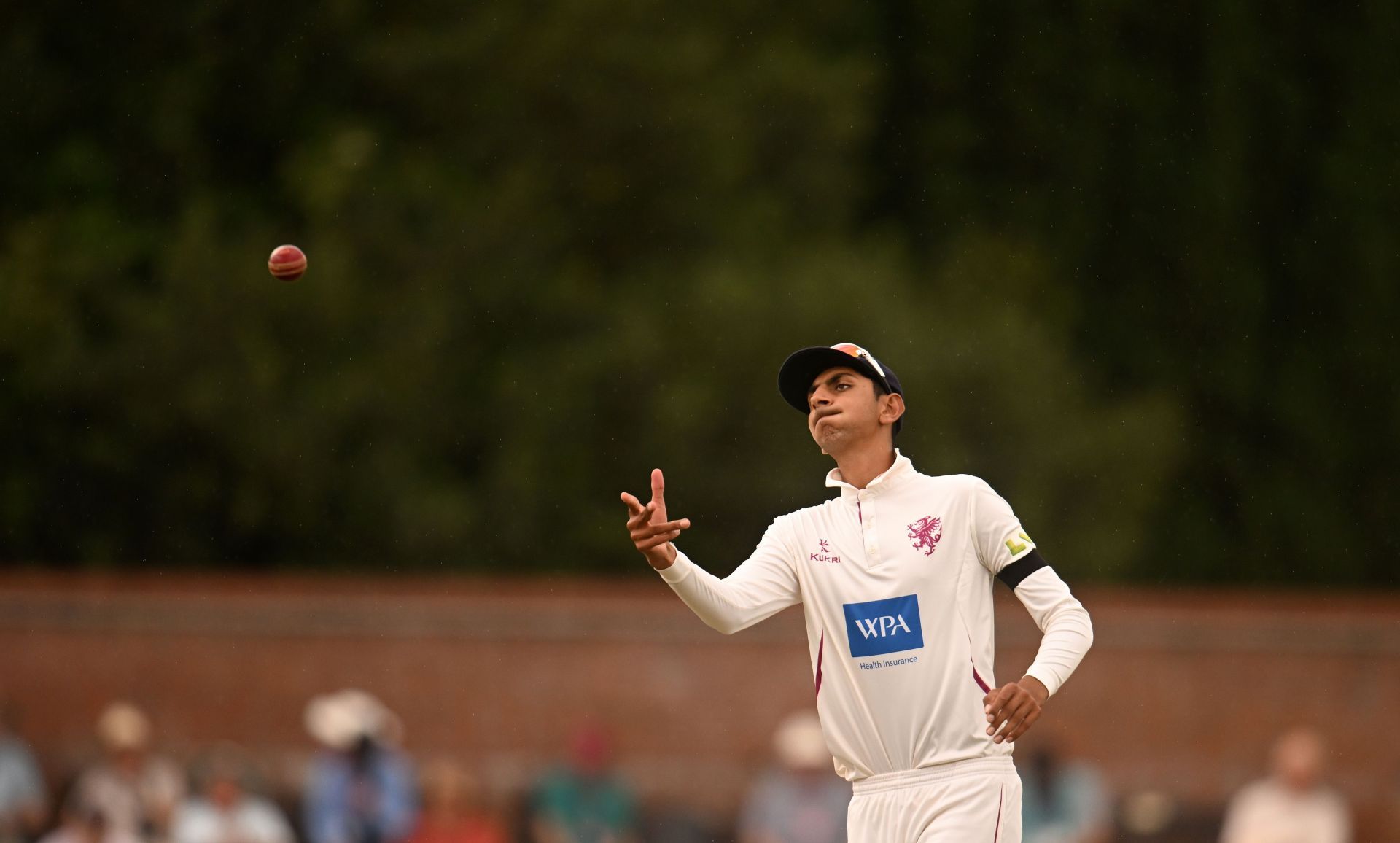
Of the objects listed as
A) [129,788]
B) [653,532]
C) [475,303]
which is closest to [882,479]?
[653,532]

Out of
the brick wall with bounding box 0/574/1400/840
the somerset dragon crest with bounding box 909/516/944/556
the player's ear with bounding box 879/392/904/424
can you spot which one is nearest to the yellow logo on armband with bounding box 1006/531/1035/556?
the somerset dragon crest with bounding box 909/516/944/556

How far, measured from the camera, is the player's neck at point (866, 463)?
6.47m

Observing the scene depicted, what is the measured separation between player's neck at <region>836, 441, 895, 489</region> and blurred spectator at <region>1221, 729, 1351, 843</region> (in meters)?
8.74

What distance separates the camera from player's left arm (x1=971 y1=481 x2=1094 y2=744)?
5.96 m

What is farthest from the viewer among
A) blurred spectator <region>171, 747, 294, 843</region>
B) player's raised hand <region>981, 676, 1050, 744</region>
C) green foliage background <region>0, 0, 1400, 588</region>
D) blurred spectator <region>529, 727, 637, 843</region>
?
green foliage background <region>0, 0, 1400, 588</region>

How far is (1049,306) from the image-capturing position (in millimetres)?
30719

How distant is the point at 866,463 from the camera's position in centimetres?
647

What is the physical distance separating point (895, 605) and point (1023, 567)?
0.43m

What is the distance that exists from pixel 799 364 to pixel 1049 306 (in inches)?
976

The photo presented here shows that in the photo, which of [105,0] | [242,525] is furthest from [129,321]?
[105,0]

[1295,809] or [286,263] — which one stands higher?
[286,263]

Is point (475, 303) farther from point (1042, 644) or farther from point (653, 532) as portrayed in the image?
point (1042, 644)

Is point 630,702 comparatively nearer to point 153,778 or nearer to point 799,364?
point 153,778

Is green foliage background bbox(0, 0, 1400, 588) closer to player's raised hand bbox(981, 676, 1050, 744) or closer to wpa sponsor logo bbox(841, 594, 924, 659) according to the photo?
wpa sponsor logo bbox(841, 594, 924, 659)
